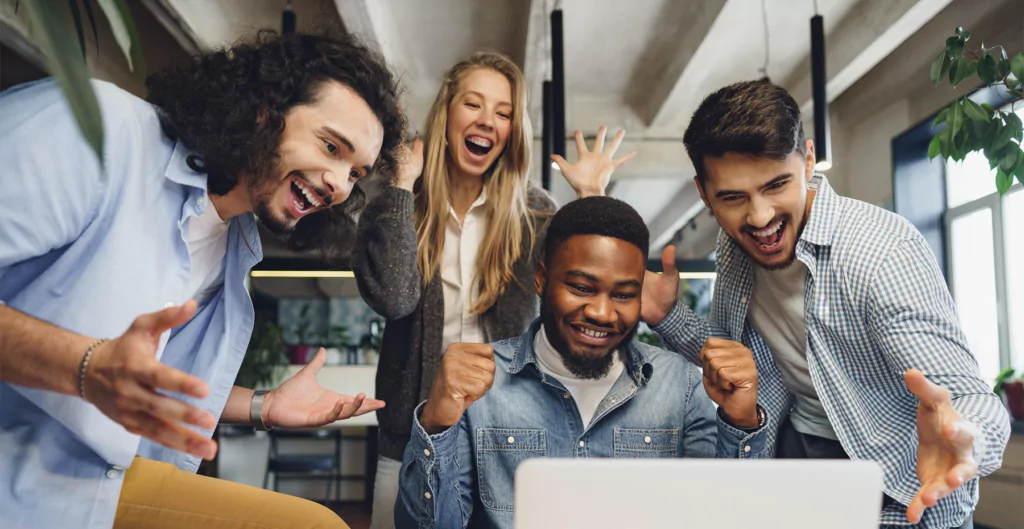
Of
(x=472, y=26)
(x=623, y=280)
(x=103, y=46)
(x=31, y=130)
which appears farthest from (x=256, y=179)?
(x=472, y=26)

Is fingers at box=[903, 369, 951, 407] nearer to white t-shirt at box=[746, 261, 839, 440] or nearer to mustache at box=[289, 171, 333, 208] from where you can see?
white t-shirt at box=[746, 261, 839, 440]

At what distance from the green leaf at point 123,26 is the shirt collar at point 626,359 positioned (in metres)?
1.10

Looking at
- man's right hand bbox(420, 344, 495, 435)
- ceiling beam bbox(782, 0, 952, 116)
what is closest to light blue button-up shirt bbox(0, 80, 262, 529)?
man's right hand bbox(420, 344, 495, 435)

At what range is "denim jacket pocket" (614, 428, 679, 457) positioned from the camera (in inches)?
66.4

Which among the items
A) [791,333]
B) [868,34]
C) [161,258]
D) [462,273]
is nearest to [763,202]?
[791,333]

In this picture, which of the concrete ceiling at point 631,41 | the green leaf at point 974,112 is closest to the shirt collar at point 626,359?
the green leaf at point 974,112

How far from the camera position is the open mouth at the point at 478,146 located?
2051 millimetres

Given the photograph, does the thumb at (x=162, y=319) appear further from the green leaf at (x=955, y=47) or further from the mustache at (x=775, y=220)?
the green leaf at (x=955, y=47)

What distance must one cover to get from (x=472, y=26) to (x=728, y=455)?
4081 mm

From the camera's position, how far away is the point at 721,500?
764mm

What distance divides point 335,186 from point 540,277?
23.3 inches

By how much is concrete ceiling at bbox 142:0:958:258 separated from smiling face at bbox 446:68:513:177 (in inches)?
79.9

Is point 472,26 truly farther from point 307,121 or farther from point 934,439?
point 934,439

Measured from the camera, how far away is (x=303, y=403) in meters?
1.62
